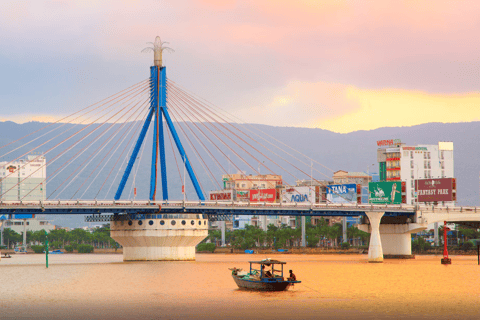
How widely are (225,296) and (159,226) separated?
5046 centimetres

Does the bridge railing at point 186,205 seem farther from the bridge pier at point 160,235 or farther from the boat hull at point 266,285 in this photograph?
the boat hull at point 266,285

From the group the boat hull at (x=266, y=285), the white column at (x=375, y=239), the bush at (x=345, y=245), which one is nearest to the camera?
the boat hull at (x=266, y=285)

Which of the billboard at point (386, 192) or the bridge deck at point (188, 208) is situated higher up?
the billboard at point (386, 192)

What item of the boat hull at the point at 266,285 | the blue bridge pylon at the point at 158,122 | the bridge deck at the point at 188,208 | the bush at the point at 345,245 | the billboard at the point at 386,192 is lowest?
the bush at the point at 345,245

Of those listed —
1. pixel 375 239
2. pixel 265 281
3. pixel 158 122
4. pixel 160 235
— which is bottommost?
pixel 265 281

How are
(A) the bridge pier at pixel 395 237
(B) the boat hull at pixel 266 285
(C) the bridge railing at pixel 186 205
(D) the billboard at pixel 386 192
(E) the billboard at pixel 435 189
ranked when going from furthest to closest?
(E) the billboard at pixel 435 189
(D) the billboard at pixel 386 192
(A) the bridge pier at pixel 395 237
(C) the bridge railing at pixel 186 205
(B) the boat hull at pixel 266 285

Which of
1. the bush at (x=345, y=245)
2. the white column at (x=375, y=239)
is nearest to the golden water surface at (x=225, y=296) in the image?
the white column at (x=375, y=239)

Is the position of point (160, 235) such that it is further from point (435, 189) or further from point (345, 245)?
point (345, 245)

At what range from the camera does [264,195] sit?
582ft

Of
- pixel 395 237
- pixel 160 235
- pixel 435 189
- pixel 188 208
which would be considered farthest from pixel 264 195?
pixel 188 208

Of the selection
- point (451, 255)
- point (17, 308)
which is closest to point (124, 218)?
point (17, 308)

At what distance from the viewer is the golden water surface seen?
49656 mm

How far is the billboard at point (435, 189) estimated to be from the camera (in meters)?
140

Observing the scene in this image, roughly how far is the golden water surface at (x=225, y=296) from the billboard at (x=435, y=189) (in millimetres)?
49114
